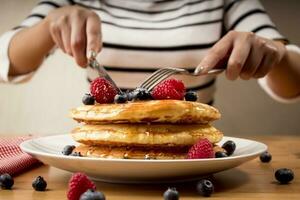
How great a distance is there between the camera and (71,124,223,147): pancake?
0.74 metres

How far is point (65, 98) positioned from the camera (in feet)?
7.67

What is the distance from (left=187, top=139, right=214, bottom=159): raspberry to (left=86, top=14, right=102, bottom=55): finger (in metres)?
0.56

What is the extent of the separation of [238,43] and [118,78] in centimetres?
77

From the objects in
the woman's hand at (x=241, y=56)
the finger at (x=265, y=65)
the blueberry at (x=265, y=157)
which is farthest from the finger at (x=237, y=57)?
the blueberry at (x=265, y=157)

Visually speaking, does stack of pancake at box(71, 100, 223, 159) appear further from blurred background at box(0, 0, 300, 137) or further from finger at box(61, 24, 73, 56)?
blurred background at box(0, 0, 300, 137)

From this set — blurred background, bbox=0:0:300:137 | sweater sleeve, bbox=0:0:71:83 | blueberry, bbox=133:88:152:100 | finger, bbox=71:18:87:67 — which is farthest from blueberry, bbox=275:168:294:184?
blurred background, bbox=0:0:300:137

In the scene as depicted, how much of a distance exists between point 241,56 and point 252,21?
67cm

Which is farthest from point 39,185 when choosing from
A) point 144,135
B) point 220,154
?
point 220,154

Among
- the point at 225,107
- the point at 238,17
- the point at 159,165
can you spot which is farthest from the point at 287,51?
the point at 159,165

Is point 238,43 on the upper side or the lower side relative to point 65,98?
upper

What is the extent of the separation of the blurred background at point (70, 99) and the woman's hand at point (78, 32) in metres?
0.93

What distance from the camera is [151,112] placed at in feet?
2.41

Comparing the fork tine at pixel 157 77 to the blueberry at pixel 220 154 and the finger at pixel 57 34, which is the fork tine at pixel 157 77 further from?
the finger at pixel 57 34

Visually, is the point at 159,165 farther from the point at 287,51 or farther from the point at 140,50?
the point at 140,50
